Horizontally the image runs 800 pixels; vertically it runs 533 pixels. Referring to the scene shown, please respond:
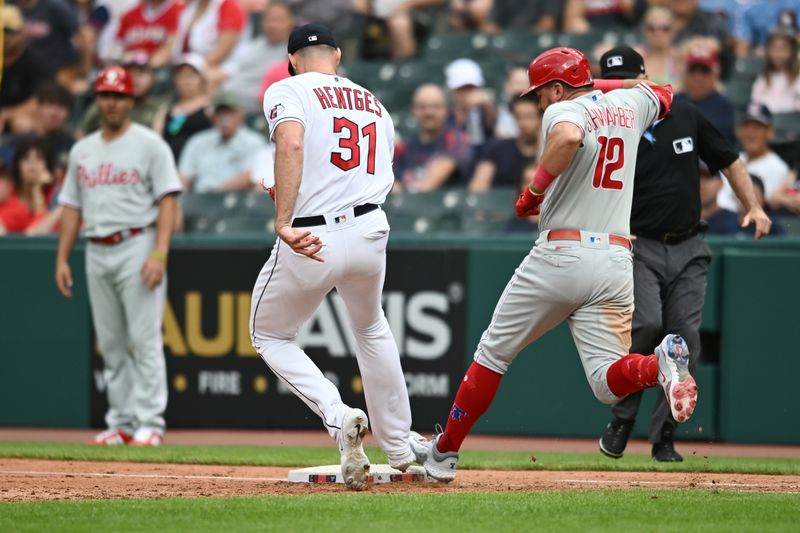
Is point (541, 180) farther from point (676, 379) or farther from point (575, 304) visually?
point (676, 379)

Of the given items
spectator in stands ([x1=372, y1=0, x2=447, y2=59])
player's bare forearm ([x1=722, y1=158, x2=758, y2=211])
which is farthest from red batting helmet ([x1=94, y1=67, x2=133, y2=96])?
spectator in stands ([x1=372, y1=0, x2=447, y2=59])

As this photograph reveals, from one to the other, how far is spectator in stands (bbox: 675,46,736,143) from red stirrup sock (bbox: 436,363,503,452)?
406 centimetres

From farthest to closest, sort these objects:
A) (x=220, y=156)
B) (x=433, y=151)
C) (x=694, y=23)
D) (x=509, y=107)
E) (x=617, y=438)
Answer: (x=694, y=23) → (x=220, y=156) → (x=509, y=107) → (x=433, y=151) → (x=617, y=438)

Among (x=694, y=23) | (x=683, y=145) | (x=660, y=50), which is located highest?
(x=694, y=23)

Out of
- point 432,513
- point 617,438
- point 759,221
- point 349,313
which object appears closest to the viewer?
point 432,513

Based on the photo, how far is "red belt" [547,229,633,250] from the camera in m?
6.25

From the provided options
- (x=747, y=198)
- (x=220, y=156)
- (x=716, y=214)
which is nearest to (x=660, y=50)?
(x=716, y=214)

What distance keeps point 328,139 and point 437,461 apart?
1677 mm

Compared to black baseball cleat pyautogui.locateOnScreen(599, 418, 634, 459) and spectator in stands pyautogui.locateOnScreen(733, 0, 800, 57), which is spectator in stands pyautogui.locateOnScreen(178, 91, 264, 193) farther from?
black baseball cleat pyautogui.locateOnScreen(599, 418, 634, 459)

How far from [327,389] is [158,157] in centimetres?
349

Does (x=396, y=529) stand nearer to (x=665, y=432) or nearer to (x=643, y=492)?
(x=643, y=492)

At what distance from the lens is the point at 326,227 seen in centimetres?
608

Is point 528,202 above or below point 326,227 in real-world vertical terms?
above

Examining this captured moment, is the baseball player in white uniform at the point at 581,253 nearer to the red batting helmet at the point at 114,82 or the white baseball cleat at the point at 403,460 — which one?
the white baseball cleat at the point at 403,460
